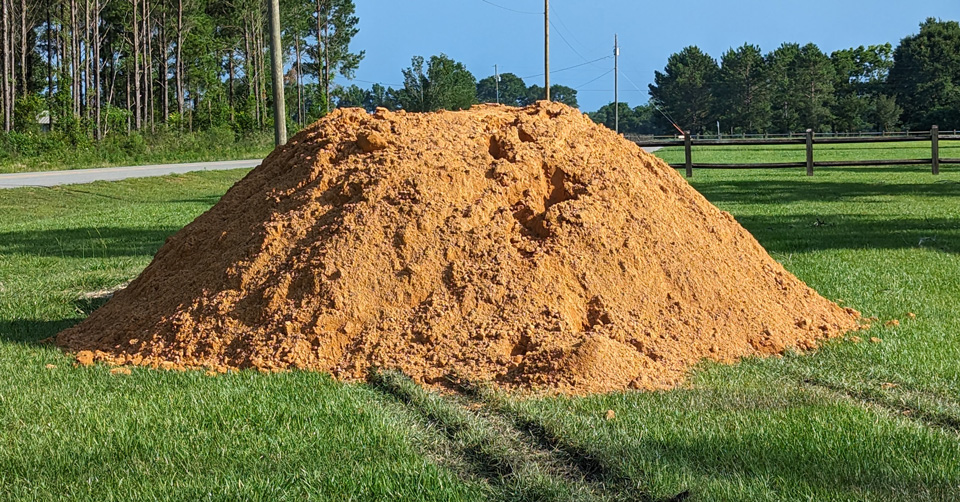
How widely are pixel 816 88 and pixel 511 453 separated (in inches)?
3256

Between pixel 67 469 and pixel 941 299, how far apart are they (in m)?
6.76

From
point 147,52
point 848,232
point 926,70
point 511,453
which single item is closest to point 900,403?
point 511,453

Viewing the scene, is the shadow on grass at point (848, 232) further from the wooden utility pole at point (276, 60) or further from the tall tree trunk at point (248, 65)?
the tall tree trunk at point (248, 65)

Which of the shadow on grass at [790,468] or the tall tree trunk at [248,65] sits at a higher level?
the tall tree trunk at [248,65]

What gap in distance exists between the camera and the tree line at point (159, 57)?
45.4 metres

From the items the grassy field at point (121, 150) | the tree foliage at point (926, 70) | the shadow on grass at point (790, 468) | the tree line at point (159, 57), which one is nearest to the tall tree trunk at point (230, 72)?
the tree line at point (159, 57)

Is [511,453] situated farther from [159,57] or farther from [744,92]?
[744,92]

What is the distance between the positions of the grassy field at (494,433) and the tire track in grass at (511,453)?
11 millimetres

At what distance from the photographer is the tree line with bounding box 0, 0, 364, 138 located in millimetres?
45375

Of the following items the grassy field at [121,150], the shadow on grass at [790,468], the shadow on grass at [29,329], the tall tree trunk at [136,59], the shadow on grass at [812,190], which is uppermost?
the tall tree trunk at [136,59]

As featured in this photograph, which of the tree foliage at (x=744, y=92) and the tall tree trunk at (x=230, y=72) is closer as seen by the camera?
the tall tree trunk at (x=230, y=72)

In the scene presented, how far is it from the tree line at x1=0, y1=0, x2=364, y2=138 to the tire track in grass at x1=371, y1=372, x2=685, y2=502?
37.1 metres

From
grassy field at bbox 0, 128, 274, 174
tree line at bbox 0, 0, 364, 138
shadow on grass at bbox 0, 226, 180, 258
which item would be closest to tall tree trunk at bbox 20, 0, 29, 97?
tree line at bbox 0, 0, 364, 138

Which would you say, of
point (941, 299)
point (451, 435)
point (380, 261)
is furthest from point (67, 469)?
point (941, 299)
